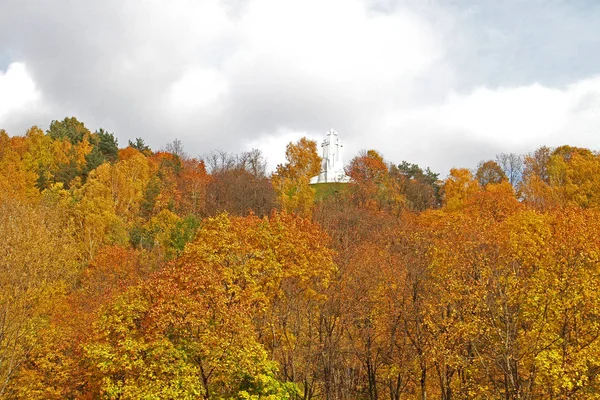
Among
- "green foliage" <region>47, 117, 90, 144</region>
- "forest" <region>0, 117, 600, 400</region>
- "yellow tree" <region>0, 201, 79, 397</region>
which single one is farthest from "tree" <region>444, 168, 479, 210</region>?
"green foliage" <region>47, 117, 90, 144</region>

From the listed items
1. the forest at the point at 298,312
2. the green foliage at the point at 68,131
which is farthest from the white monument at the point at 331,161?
the forest at the point at 298,312

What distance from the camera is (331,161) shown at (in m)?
101

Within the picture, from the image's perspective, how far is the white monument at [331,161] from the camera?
319 ft

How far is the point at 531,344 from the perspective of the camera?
1725 cm

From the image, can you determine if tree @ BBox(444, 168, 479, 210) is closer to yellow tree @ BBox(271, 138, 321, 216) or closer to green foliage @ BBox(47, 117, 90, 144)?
yellow tree @ BBox(271, 138, 321, 216)

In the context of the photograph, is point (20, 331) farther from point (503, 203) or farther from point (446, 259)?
point (503, 203)

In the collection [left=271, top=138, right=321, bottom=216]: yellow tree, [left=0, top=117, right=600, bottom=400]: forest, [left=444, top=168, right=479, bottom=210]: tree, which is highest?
[left=271, top=138, right=321, bottom=216]: yellow tree

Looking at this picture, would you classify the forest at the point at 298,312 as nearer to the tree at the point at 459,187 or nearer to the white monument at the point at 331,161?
the tree at the point at 459,187

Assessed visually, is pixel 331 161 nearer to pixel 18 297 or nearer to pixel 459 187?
pixel 459 187

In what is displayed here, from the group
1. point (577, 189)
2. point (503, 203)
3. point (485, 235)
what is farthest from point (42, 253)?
point (577, 189)

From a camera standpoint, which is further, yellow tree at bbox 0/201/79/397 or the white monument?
the white monument

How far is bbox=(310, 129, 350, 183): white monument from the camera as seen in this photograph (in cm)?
9738

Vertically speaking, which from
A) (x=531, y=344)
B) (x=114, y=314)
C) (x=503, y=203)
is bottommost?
(x=531, y=344)

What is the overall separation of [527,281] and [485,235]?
557cm
